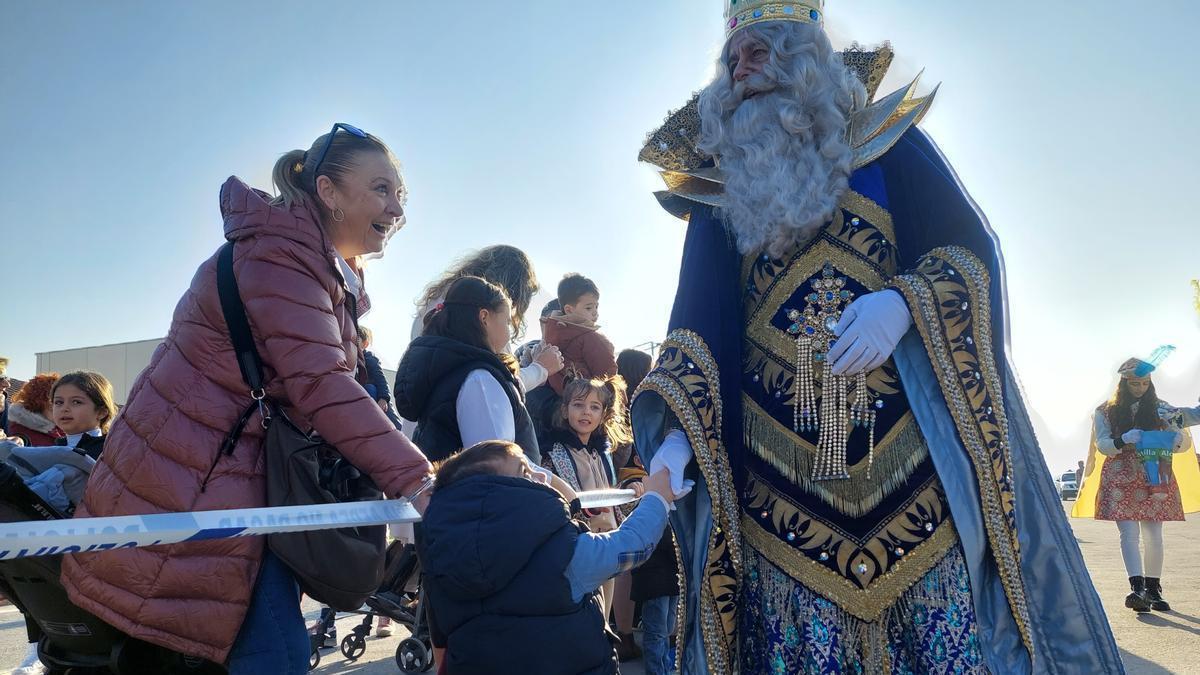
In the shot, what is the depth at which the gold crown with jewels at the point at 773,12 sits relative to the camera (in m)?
2.89

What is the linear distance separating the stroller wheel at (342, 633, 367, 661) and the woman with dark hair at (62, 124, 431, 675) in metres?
3.21

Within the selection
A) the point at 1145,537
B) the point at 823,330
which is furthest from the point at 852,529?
the point at 1145,537

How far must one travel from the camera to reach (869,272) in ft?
8.57

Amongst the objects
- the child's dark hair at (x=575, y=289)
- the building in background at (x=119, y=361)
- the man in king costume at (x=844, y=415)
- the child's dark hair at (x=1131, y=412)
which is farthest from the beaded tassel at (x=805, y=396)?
the building in background at (x=119, y=361)

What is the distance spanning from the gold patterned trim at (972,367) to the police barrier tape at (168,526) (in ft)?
4.79

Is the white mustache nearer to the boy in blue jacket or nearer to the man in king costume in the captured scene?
the man in king costume

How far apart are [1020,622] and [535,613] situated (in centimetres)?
120

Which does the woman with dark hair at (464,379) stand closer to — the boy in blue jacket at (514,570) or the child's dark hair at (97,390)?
the boy in blue jacket at (514,570)

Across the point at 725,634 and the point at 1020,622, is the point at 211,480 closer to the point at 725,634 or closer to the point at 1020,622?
the point at 725,634

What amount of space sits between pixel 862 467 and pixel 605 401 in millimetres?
2308

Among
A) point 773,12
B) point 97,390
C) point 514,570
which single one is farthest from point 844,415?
point 97,390

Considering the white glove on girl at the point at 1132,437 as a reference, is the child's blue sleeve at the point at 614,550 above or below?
below

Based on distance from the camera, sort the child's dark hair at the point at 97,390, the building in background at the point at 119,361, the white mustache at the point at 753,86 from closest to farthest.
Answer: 1. the white mustache at the point at 753,86
2. the child's dark hair at the point at 97,390
3. the building in background at the point at 119,361

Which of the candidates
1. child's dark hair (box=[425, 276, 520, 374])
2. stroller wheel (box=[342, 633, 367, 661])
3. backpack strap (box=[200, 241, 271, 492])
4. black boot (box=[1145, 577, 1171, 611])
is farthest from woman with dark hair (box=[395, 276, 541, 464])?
black boot (box=[1145, 577, 1171, 611])
